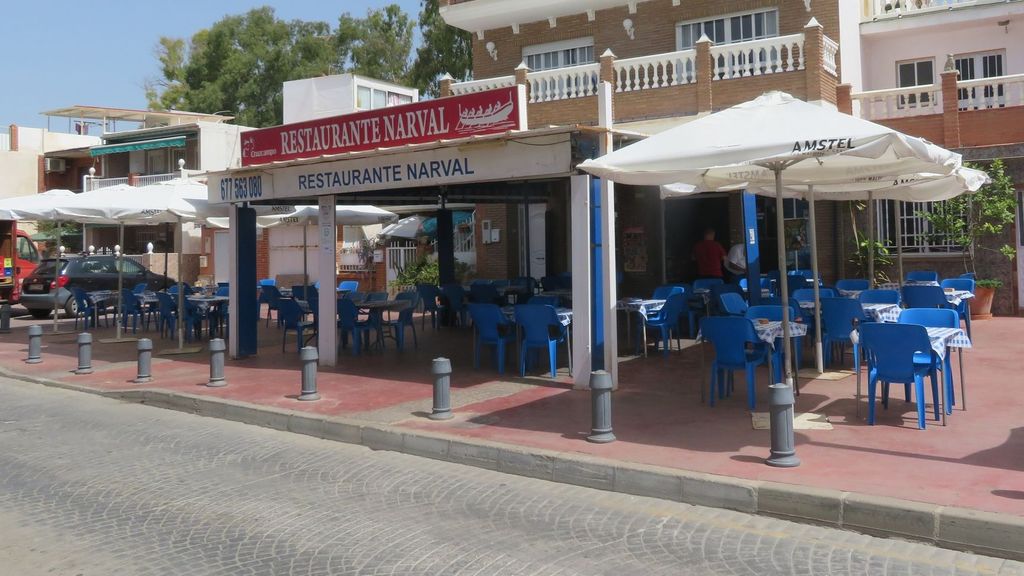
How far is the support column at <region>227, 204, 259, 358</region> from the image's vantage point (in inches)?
555

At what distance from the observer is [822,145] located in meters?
6.99

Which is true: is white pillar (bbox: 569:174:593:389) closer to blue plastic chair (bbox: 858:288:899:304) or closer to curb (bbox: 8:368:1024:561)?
curb (bbox: 8:368:1024:561)

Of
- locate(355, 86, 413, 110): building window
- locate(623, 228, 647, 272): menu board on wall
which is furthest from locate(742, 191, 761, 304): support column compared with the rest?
locate(355, 86, 413, 110): building window

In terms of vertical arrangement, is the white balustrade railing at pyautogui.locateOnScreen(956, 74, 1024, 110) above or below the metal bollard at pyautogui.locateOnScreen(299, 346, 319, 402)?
above

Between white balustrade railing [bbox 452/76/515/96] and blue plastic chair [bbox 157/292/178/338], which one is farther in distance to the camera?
white balustrade railing [bbox 452/76/515/96]

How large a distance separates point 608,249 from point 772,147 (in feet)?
10.5

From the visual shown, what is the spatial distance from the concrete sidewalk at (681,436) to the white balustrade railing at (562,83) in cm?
851

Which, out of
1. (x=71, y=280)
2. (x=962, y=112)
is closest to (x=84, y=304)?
(x=71, y=280)

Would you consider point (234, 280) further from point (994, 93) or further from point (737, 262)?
point (994, 93)

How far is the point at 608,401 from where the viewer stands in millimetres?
7605

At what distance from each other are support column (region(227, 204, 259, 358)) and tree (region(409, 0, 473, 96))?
2215cm

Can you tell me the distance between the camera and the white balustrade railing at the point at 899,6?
1977cm

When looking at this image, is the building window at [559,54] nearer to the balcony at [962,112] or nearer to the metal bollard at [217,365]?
the balcony at [962,112]

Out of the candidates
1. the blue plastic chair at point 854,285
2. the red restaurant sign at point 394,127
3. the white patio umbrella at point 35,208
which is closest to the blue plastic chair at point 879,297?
the blue plastic chair at point 854,285
